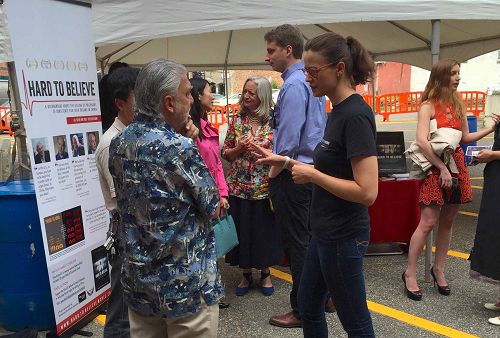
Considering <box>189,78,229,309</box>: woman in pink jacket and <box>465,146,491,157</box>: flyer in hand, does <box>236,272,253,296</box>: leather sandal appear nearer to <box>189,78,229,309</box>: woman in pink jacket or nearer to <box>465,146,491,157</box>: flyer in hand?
<box>189,78,229,309</box>: woman in pink jacket

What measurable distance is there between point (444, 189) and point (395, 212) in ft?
3.37

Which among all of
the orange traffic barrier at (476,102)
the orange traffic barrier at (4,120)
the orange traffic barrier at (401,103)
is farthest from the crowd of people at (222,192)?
the orange traffic barrier at (401,103)

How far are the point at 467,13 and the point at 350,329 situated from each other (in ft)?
8.93

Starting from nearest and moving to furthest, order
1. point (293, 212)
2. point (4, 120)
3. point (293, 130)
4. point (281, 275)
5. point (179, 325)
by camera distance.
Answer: point (179, 325) < point (293, 130) < point (293, 212) < point (281, 275) < point (4, 120)

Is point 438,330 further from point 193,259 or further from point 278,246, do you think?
point 193,259

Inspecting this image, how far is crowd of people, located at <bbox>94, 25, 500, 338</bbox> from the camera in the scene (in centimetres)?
146

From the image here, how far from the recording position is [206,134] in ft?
9.74

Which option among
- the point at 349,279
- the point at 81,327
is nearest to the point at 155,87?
the point at 349,279

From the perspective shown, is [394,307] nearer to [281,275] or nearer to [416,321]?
[416,321]

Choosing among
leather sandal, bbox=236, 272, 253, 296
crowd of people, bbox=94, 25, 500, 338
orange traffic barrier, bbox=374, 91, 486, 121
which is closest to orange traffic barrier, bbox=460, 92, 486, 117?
orange traffic barrier, bbox=374, 91, 486, 121

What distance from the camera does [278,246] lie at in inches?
141

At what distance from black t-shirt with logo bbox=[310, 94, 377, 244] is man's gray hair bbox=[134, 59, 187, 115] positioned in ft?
2.25

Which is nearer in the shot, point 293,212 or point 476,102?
point 293,212

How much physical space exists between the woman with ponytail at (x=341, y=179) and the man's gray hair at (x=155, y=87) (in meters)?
0.64
